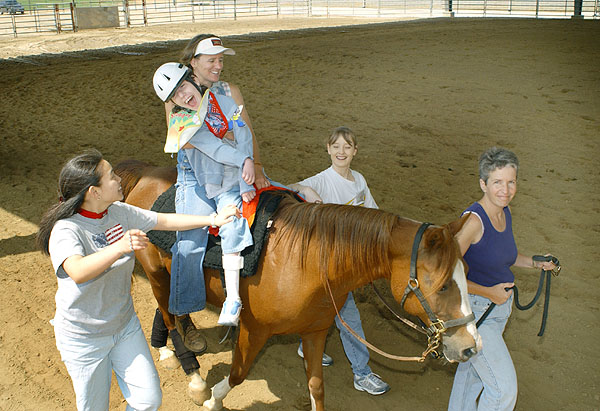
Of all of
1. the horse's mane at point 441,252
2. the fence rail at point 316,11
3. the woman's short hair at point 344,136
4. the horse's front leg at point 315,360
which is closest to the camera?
the horse's mane at point 441,252

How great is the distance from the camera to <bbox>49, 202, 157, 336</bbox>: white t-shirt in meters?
2.53

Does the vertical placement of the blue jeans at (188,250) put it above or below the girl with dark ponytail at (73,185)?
below

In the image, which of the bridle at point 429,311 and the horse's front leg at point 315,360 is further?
the horse's front leg at point 315,360

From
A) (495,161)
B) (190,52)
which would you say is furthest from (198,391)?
(495,161)

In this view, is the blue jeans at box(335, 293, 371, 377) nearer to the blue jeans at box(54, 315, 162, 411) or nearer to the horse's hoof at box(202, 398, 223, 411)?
the horse's hoof at box(202, 398, 223, 411)

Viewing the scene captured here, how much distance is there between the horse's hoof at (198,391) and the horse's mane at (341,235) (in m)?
1.38

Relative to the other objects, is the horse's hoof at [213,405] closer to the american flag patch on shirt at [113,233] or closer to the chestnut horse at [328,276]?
the chestnut horse at [328,276]

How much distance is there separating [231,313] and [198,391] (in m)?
1.15

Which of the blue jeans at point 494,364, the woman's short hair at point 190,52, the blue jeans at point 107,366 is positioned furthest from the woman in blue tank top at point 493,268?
the woman's short hair at point 190,52

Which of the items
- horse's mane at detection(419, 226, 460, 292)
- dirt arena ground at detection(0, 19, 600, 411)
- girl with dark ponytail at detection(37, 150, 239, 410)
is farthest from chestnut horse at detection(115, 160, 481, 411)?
dirt arena ground at detection(0, 19, 600, 411)

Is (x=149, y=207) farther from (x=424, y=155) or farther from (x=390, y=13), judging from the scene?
(x=390, y=13)

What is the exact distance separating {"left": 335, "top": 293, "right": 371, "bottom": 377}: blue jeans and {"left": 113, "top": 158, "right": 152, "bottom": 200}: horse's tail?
1.82 meters

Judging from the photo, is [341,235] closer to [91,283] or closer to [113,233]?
[113,233]

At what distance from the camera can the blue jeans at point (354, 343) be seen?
12.9 ft
